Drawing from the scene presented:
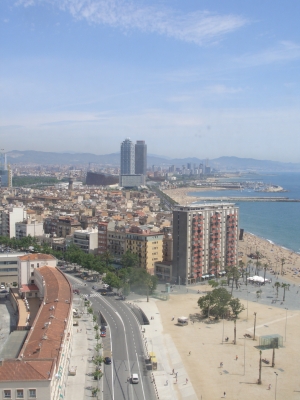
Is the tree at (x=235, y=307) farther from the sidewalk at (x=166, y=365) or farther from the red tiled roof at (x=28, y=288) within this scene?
the red tiled roof at (x=28, y=288)

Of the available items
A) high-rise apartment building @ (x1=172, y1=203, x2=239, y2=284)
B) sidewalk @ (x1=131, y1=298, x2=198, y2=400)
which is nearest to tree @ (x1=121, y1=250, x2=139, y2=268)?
high-rise apartment building @ (x1=172, y1=203, x2=239, y2=284)

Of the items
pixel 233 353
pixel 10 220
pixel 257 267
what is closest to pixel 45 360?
pixel 233 353

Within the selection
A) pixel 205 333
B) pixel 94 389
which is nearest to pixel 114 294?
pixel 205 333

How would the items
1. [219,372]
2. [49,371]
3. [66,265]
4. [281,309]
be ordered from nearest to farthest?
1. [49,371]
2. [219,372]
3. [281,309]
4. [66,265]

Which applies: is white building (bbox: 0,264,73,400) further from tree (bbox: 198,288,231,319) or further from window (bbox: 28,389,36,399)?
tree (bbox: 198,288,231,319)

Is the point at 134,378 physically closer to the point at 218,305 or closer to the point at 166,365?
the point at 166,365

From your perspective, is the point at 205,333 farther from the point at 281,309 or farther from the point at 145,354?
the point at 281,309

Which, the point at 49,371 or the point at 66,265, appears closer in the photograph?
the point at 49,371
